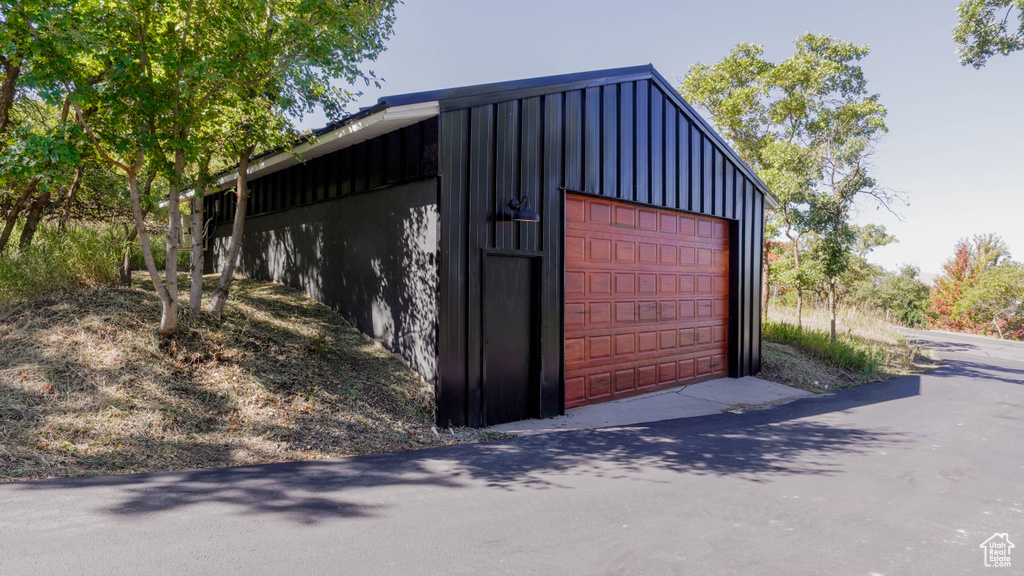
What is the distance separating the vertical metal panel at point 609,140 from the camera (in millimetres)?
7496

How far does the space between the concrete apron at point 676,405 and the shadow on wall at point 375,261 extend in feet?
5.13

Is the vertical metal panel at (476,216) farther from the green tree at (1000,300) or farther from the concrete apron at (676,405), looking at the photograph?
the green tree at (1000,300)

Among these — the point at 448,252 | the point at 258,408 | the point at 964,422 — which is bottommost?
the point at 964,422

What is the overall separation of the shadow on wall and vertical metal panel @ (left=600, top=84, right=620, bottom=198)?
277 centimetres

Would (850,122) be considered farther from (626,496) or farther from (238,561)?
(238,561)

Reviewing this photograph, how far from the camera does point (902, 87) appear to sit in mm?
13258

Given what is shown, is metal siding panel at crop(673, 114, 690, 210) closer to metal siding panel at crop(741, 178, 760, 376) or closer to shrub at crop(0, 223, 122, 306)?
metal siding panel at crop(741, 178, 760, 376)

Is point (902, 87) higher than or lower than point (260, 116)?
higher

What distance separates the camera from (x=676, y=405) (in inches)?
299

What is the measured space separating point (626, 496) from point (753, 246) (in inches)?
312

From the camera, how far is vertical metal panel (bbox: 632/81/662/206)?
314 inches

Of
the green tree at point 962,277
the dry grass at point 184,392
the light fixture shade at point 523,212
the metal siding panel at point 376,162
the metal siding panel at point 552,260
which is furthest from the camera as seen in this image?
the green tree at point 962,277

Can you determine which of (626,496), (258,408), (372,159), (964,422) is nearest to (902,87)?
(964,422)

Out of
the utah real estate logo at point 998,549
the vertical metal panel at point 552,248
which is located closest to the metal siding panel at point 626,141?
the vertical metal panel at point 552,248
